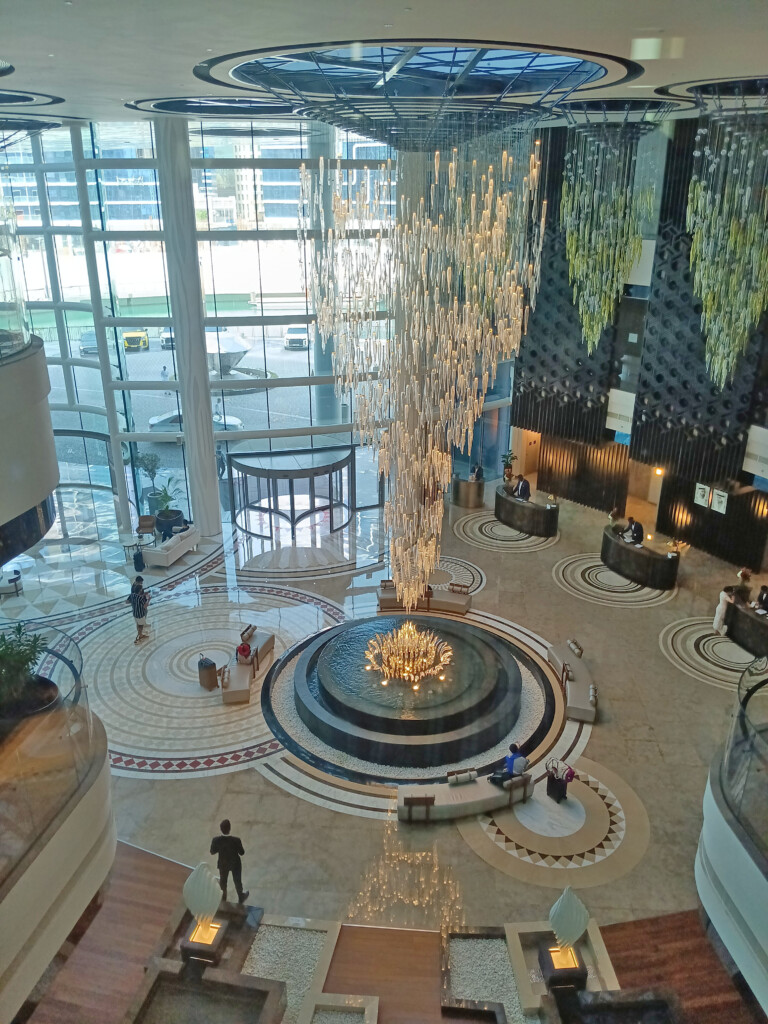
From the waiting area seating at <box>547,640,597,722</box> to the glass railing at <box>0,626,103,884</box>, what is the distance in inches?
281

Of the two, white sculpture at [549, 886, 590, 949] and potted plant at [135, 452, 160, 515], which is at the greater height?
potted plant at [135, 452, 160, 515]

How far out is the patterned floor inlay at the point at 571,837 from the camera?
9.45m

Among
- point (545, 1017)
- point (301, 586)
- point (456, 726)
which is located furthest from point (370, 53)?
point (301, 586)

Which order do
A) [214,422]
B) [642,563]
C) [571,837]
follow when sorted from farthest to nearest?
[214,422] → [642,563] → [571,837]

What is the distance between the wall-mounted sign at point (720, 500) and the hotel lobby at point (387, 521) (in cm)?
5

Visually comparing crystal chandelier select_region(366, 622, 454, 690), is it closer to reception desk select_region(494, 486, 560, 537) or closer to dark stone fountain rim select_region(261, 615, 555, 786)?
dark stone fountain rim select_region(261, 615, 555, 786)

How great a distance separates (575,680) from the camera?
503 inches

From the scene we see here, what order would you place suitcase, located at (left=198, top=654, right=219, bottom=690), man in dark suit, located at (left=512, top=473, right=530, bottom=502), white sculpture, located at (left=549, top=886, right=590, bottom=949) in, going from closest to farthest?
white sculpture, located at (left=549, top=886, right=590, bottom=949), suitcase, located at (left=198, top=654, right=219, bottom=690), man in dark suit, located at (left=512, top=473, right=530, bottom=502)

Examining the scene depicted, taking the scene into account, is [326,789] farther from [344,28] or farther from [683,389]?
[683,389]

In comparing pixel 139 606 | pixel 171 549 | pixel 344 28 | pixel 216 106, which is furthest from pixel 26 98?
pixel 171 549

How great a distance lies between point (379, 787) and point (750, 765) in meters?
4.87

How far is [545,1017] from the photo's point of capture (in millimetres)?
7371

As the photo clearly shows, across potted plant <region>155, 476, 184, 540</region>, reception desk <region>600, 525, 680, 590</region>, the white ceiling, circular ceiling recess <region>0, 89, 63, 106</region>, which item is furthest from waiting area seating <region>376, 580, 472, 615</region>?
circular ceiling recess <region>0, 89, 63, 106</region>

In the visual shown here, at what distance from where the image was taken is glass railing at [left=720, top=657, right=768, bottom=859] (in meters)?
7.93
